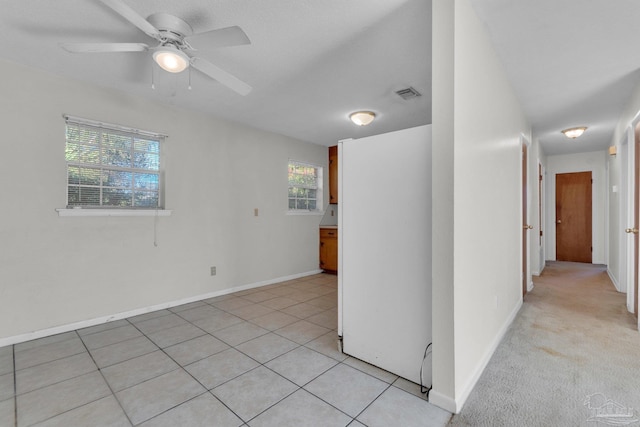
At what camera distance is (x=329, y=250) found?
17.4 feet

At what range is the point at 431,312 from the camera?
71.2 inches

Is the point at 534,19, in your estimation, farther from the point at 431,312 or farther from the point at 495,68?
the point at 431,312

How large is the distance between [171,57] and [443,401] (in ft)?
8.80

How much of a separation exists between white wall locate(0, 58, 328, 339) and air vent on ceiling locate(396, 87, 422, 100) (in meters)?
2.20

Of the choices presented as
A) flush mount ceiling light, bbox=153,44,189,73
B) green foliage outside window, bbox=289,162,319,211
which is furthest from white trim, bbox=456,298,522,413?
green foliage outside window, bbox=289,162,319,211

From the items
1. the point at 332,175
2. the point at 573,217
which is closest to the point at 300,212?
the point at 332,175

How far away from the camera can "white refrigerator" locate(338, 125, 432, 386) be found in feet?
6.06

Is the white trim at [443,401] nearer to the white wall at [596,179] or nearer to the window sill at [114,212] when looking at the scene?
the window sill at [114,212]

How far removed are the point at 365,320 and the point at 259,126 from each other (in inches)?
127

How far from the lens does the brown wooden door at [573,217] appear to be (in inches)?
249

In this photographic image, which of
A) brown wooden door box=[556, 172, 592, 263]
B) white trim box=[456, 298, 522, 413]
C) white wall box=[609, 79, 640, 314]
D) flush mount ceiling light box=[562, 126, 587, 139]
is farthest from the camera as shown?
brown wooden door box=[556, 172, 592, 263]

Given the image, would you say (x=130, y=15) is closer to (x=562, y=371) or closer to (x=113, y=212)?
(x=113, y=212)

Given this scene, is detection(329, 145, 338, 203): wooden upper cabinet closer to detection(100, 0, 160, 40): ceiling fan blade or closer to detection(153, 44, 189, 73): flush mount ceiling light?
Result: detection(153, 44, 189, 73): flush mount ceiling light

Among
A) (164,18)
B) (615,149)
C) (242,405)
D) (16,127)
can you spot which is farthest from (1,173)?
(615,149)
